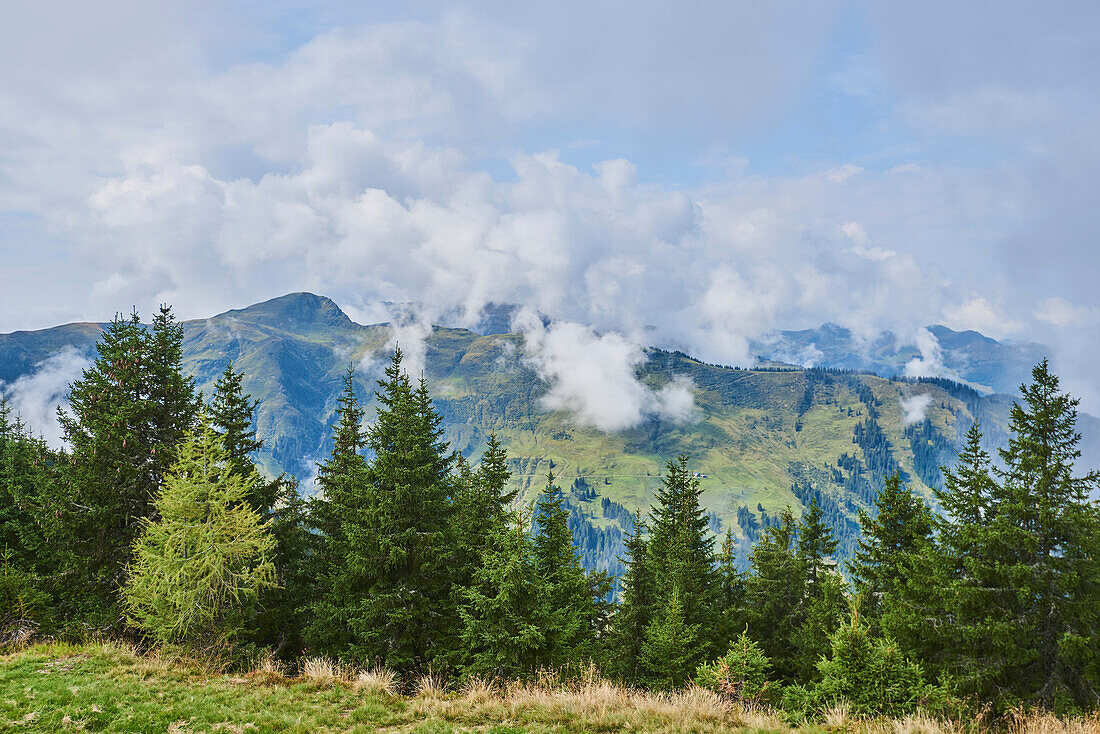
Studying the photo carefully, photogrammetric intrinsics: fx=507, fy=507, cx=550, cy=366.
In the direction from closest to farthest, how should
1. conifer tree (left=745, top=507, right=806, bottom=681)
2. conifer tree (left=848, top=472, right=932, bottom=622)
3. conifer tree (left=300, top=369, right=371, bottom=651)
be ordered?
conifer tree (left=300, top=369, right=371, bottom=651) < conifer tree (left=848, top=472, right=932, bottom=622) < conifer tree (left=745, top=507, right=806, bottom=681)

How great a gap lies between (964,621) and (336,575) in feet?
94.4

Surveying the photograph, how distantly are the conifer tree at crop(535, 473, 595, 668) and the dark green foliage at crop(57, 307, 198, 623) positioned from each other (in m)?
19.4

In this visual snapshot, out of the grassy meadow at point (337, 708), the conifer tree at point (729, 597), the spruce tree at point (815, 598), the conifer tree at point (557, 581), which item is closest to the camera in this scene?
the grassy meadow at point (337, 708)

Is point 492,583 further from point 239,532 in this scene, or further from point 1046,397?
point 1046,397

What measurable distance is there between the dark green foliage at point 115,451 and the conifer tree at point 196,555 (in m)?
4.77

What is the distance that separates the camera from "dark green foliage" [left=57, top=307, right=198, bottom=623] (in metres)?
25.1

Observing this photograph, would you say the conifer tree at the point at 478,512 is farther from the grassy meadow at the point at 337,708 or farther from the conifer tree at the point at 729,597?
the conifer tree at the point at 729,597

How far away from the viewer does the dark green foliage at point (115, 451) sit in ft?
82.4

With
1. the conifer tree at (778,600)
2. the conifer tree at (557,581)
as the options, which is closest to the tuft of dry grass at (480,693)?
the conifer tree at (557,581)

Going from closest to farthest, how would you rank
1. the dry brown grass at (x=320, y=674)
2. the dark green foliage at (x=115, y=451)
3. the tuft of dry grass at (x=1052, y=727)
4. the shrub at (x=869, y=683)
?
1. the tuft of dry grass at (x=1052, y=727)
2. the shrub at (x=869, y=683)
3. the dry brown grass at (x=320, y=674)
4. the dark green foliage at (x=115, y=451)

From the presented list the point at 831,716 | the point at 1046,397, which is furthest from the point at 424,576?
the point at 1046,397

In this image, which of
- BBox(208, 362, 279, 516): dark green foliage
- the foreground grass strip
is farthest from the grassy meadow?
BBox(208, 362, 279, 516): dark green foliage

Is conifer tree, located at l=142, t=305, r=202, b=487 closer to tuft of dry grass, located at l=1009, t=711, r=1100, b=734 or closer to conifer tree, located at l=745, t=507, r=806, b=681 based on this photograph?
tuft of dry grass, located at l=1009, t=711, r=1100, b=734

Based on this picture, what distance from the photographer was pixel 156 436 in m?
27.8
